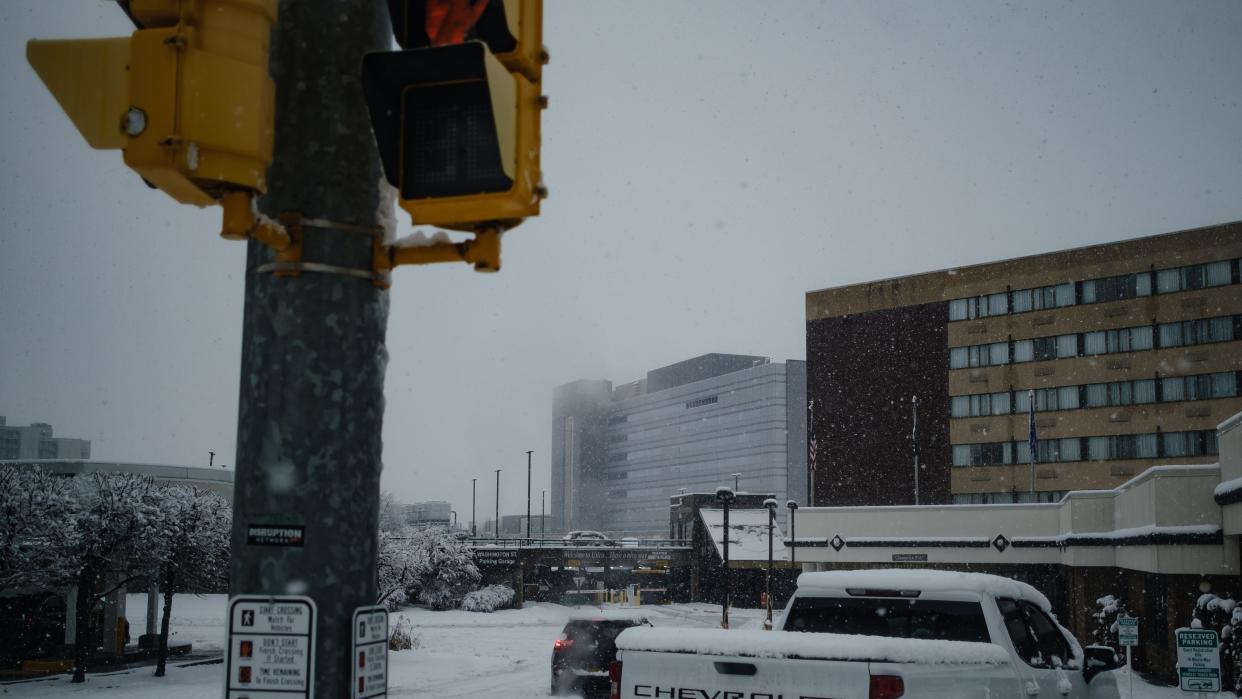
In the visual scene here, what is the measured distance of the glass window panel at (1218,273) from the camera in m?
57.2

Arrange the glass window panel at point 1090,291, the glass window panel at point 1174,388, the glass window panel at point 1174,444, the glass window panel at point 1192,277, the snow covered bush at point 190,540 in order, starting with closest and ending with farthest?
the snow covered bush at point 190,540, the glass window panel at point 1192,277, the glass window panel at point 1174,444, the glass window panel at point 1174,388, the glass window panel at point 1090,291

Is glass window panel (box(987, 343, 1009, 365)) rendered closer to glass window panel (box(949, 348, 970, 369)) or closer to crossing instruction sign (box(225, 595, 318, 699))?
glass window panel (box(949, 348, 970, 369))

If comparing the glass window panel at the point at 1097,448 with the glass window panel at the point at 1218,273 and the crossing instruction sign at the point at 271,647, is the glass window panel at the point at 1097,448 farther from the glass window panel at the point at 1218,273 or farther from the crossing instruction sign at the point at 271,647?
the crossing instruction sign at the point at 271,647

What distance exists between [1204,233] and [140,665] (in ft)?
173

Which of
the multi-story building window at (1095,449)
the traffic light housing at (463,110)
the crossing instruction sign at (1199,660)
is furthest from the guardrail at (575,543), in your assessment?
the traffic light housing at (463,110)

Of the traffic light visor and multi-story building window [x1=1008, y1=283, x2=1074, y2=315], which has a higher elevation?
multi-story building window [x1=1008, y1=283, x2=1074, y2=315]

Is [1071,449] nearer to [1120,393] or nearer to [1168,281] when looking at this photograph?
[1120,393]

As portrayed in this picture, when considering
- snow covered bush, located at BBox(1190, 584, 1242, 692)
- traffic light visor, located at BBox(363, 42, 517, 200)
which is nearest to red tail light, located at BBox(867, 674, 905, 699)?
traffic light visor, located at BBox(363, 42, 517, 200)

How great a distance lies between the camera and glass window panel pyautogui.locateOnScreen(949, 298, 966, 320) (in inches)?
2648

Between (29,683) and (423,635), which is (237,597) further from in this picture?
(423,635)

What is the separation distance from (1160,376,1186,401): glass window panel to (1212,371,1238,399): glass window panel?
4.95 feet

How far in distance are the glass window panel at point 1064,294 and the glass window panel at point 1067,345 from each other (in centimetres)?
184

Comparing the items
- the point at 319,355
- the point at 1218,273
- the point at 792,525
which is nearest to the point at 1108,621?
the point at 792,525

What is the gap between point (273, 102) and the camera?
9.36ft
